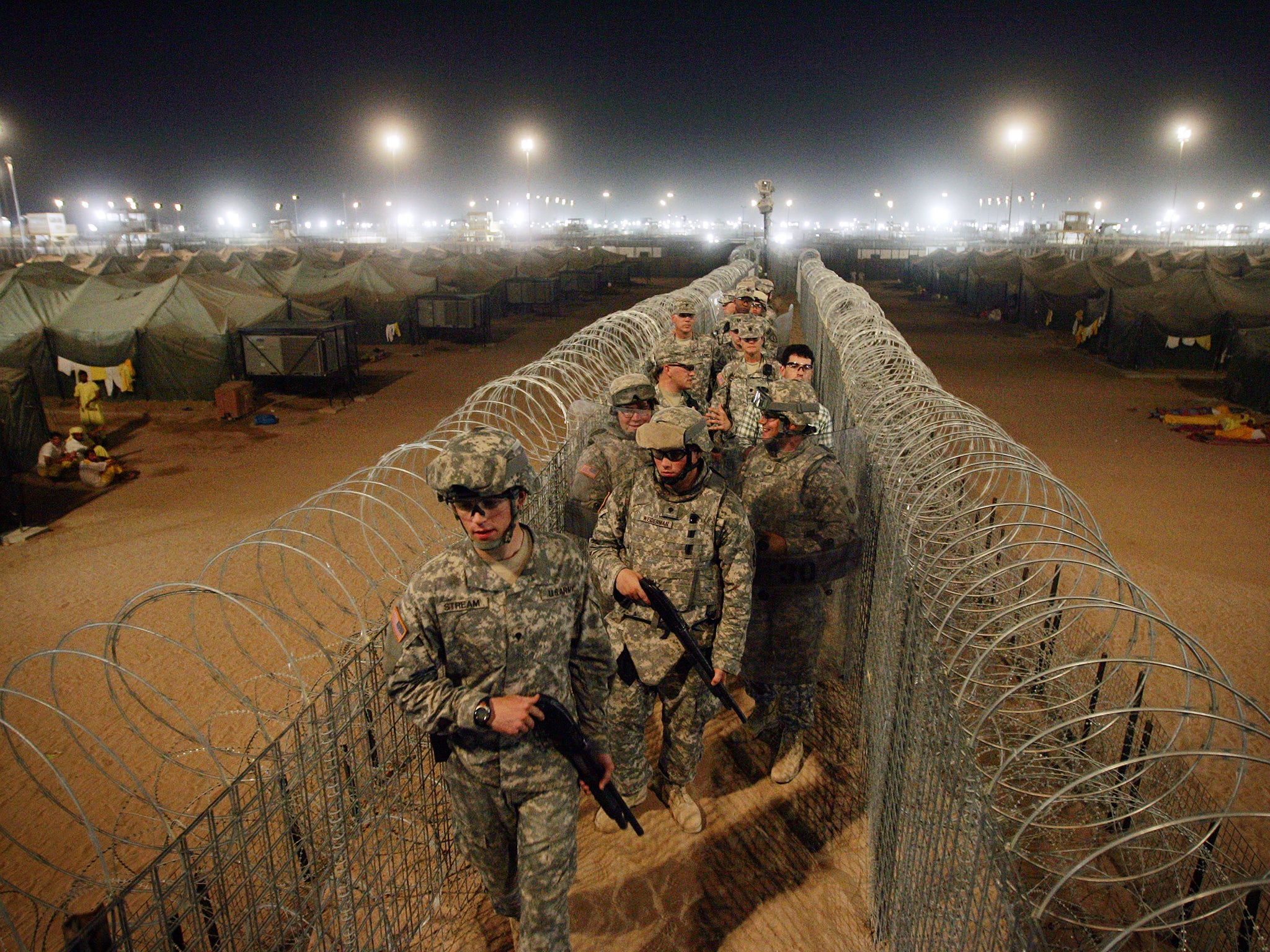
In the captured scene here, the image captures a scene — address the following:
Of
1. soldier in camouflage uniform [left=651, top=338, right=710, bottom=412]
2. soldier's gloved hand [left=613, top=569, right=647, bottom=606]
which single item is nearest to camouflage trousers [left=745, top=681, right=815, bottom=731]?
soldier's gloved hand [left=613, top=569, right=647, bottom=606]

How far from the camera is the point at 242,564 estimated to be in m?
8.95

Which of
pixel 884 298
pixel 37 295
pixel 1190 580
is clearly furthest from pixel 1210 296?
pixel 37 295

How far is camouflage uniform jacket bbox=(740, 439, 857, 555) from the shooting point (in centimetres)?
469

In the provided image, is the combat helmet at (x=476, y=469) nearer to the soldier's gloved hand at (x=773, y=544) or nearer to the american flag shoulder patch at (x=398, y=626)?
the american flag shoulder patch at (x=398, y=626)

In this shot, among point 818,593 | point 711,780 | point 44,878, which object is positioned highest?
point 818,593

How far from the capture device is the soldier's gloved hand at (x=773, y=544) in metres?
4.68

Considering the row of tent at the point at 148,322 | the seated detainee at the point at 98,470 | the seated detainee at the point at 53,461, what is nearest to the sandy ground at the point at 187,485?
the seated detainee at the point at 98,470

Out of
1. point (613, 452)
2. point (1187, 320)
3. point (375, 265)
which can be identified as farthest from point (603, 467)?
point (375, 265)

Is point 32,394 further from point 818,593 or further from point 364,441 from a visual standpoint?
point 818,593

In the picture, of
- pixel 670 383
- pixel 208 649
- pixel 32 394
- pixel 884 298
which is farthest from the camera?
pixel 884 298

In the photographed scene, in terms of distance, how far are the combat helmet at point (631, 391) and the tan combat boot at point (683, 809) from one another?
7.65 feet

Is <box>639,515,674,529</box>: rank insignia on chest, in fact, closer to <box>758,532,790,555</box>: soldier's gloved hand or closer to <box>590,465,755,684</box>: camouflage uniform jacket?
<box>590,465,755,684</box>: camouflage uniform jacket

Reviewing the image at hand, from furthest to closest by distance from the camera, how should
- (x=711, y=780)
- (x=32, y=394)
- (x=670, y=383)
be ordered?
(x=32, y=394) → (x=670, y=383) → (x=711, y=780)

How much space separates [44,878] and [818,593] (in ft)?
15.7
